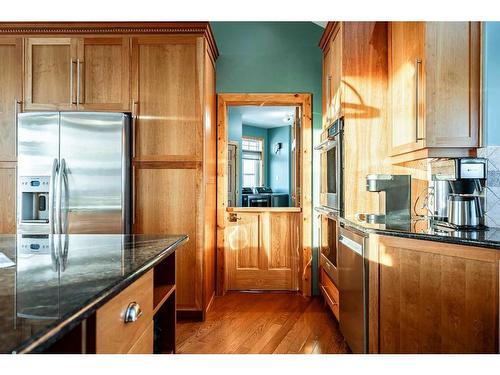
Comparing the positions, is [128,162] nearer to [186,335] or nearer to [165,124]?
[165,124]

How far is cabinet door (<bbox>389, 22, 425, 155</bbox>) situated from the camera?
2172mm

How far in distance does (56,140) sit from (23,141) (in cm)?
28

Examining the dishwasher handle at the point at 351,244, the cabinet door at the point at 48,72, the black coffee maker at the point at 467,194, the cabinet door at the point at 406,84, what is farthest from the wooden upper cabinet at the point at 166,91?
the black coffee maker at the point at 467,194

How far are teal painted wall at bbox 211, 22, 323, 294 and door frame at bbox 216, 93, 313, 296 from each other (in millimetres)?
60

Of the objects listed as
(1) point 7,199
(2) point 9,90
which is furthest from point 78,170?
(2) point 9,90

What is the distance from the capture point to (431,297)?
71.4 inches

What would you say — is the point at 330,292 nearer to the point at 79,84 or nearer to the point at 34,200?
the point at 34,200

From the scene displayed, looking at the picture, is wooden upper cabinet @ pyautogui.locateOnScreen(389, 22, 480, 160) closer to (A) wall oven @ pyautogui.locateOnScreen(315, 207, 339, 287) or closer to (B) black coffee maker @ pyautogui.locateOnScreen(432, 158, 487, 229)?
(B) black coffee maker @ pyautogui.locateOnScreen(432, 158, 487, 229)

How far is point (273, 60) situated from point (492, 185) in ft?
7.81

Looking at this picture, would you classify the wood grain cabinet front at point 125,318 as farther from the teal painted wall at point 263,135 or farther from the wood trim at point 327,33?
the teal painted wall at point 263,135

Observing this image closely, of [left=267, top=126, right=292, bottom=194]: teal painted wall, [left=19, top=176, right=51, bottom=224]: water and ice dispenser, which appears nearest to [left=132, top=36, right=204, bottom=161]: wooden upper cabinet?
[left=19, top=176, right=51, bottom=224]: water and ice dispenser

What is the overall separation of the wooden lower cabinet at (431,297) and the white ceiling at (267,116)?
4354 mm

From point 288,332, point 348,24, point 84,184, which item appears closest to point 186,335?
point 288,332
